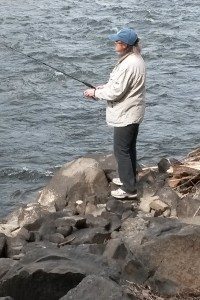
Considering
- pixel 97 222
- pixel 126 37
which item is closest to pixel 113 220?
pixel 97 222

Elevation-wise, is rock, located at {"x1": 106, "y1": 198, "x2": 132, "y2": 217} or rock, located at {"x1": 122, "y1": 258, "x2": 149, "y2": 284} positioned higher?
rock, located at {"x1": 122, "y1": 258, "x2": 149, "y2": 284}

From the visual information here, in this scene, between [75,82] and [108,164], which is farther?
[75,82]

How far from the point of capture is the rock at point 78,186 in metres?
7.87

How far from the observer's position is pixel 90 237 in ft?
21.0

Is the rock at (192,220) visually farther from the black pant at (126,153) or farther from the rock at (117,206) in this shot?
the black pant at (126,153)

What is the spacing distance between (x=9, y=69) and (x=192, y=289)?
984 cm

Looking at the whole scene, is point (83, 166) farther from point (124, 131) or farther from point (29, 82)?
point (29, 82)

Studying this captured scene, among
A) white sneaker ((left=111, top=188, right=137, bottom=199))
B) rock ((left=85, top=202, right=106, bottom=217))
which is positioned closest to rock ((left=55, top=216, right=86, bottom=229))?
rock ((left=85, top=202, right=106, bottom=217))

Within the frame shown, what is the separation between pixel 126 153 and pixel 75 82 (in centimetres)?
686

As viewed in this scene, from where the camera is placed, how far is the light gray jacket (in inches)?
270

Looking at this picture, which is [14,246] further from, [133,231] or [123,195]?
[123,195]

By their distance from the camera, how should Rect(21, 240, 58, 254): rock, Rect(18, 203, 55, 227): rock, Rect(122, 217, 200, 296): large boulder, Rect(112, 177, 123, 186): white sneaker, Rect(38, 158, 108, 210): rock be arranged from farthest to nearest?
Rect(38, 158, 108, 210): rock, Rect(112, 177, 123, 186): white sneaker, Rect(18, 203, 55, 227): rock, Rect(21, 240, 58, 254): rock, Rect(122, 217, 200, 296): large boulder

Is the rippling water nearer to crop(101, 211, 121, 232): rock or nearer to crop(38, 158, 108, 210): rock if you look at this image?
crop(38, 158, 108, 210): rock

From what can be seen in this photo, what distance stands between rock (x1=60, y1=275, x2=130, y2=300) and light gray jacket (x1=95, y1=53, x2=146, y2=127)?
2.66m
